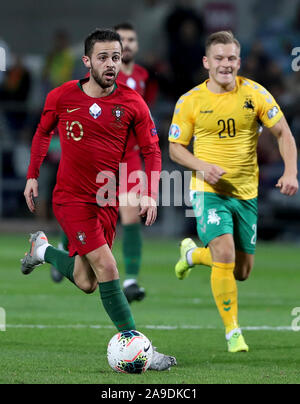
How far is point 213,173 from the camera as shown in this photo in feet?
24.7

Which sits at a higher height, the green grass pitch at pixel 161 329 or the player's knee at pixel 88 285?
the player's knee at pixel 88 285

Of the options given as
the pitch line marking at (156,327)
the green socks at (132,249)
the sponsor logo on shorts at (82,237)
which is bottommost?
the pitch line marking at (156,327)

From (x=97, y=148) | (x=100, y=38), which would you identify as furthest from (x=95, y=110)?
(x=100, y=38)

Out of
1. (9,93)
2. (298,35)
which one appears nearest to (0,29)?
(9,93)

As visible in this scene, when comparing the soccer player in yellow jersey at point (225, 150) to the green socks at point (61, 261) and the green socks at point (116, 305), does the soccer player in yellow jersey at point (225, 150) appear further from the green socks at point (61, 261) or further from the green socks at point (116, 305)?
the green socks at point (116, 305)

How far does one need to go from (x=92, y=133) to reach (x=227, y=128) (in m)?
1.58

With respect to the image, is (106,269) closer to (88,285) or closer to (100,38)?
(88,285)

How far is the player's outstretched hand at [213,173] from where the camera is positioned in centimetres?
752

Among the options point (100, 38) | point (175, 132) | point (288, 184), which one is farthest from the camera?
point (175, 132)

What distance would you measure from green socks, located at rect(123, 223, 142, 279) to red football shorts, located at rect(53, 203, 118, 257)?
335 cm

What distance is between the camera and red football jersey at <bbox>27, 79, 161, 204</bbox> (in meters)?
6.77

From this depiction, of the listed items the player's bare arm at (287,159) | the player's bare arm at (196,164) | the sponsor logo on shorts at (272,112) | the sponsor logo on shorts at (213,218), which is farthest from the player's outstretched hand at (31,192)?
the sponsor logo on shorts at (272,112)

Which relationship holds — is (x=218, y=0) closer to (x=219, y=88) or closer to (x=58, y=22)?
(x=58, y=22)

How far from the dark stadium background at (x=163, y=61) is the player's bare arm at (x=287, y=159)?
26.8ft
